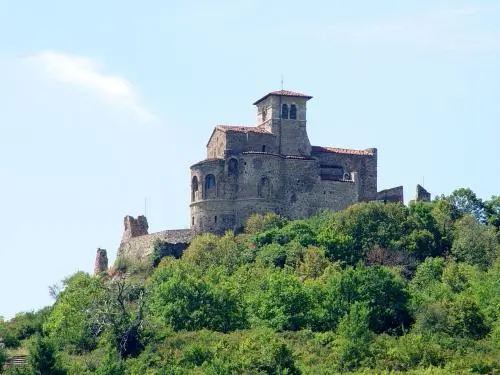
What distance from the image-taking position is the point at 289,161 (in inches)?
4129

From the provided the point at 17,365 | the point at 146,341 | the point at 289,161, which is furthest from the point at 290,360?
the point at 289,161

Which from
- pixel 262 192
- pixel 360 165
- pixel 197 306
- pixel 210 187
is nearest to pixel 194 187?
pixel 210 187

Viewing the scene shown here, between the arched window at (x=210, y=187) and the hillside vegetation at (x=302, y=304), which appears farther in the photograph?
the arched window at (x=210, y=187)

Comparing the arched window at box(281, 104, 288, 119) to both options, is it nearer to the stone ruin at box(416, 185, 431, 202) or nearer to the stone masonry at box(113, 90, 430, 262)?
the stone masonry at box(113, 90, 430, 262)

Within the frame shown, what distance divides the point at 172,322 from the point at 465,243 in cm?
2184

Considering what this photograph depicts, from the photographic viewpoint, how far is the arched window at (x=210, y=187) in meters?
104

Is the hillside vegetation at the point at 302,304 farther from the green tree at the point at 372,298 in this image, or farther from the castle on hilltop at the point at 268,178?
the castle on hilltop at the point at 268,178

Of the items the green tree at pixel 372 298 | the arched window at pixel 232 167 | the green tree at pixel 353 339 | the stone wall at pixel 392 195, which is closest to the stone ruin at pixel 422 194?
the stone wall at pixel 392 195

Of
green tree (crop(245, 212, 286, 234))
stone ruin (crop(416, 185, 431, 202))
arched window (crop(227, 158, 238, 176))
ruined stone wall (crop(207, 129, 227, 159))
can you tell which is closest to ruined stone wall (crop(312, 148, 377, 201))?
stone ruin (crop(416, 185, 431, 202))

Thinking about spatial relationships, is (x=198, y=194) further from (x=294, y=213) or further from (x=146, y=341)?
(x=146, y=341)

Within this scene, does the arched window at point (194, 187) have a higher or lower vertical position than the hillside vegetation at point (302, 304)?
higher

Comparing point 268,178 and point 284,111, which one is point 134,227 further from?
point 284,111

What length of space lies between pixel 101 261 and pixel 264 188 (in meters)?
12.8

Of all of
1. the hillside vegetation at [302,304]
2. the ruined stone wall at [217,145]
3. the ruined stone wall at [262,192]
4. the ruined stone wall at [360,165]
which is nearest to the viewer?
the hillside vegetation at [302,304]
